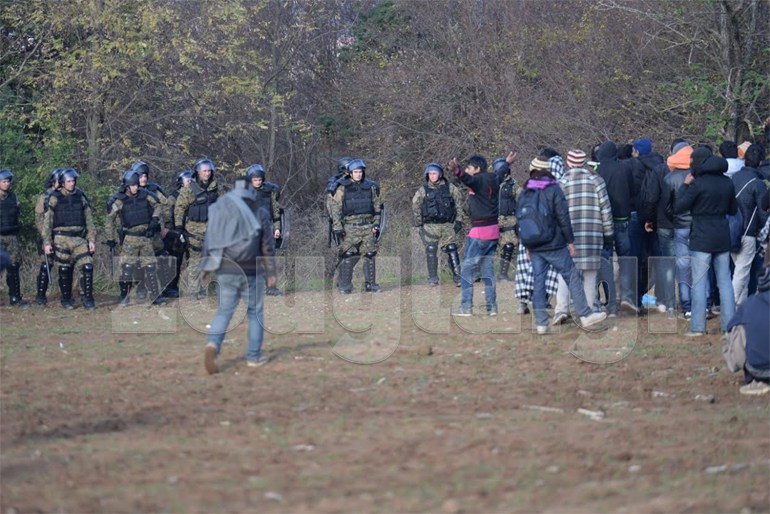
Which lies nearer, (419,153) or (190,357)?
(190,357)

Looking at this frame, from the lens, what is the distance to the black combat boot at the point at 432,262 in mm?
16844

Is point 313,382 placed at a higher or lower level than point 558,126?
lower

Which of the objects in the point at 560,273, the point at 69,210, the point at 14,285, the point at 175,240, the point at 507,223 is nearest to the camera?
the point at 560,273

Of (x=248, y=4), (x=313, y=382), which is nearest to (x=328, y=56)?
(x=248, y=4)

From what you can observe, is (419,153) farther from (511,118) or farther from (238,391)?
(238,391)

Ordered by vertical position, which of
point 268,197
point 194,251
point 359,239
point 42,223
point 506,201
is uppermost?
point 268,197

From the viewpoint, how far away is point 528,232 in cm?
1152

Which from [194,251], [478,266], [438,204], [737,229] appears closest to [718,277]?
[737,229]

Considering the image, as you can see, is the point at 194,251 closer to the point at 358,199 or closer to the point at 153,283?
the point at 153,283

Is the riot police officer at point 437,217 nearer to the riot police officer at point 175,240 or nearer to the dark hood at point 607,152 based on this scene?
the riot police officer at point 175,240

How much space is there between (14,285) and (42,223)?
1.06 m

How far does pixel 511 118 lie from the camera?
83.5 feet

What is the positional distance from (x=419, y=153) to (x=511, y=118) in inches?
109

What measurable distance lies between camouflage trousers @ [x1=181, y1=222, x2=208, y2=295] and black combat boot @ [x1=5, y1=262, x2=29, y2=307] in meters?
2.36
